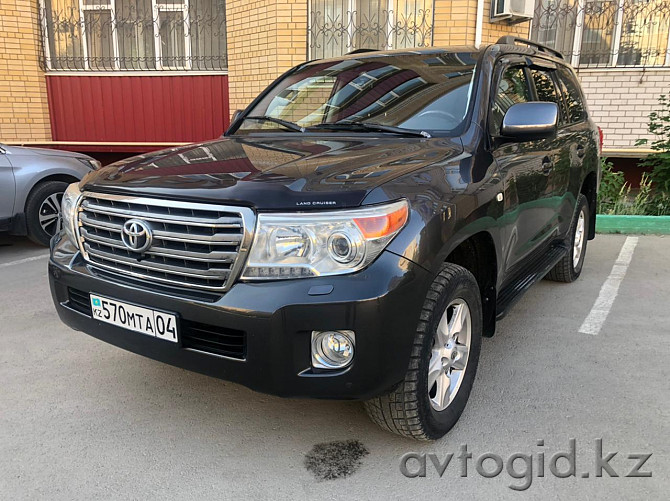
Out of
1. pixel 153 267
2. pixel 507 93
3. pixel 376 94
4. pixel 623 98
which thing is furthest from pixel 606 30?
pixel 153 267

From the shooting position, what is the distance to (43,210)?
5.95m

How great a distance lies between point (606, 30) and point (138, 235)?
8692 millimetres

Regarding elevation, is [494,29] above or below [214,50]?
above

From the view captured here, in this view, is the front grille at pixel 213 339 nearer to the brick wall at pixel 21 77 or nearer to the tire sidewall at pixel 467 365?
the tire sidewall at pixel 467 365

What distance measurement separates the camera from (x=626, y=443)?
2564mm

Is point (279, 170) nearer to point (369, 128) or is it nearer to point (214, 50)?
point (369, 128)

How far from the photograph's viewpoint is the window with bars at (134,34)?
356 inches

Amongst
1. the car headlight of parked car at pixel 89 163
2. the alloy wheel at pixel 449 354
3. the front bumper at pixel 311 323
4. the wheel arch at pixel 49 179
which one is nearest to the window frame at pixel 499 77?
the alloy wheel at pixel 449 354

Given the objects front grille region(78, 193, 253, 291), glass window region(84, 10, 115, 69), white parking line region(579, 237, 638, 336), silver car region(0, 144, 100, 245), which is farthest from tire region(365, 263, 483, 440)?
glass window region(84, 10, 115, 69)

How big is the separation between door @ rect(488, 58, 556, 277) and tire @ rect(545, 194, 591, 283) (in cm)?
94

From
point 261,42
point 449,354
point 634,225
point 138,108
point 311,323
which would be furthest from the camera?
point 138,108

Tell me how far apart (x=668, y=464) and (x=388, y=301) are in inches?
56.9

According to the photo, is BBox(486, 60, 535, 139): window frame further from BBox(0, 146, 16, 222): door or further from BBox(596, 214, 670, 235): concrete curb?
BBox(0, 146, 16, 222): door

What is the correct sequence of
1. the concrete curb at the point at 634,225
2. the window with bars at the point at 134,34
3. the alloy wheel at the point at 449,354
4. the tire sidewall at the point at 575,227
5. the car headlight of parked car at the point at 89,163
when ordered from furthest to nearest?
1. the window with bars at the point at 134,34
2. the concrete curb at the point at 634,225
3. the car headlight of parked car at the point at 89,163
4. the tire sidewall at the point at 575,227
5. the alloy wheel at the point at 449,354
